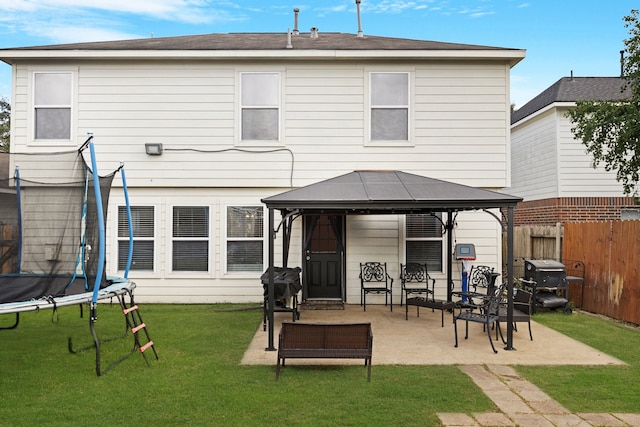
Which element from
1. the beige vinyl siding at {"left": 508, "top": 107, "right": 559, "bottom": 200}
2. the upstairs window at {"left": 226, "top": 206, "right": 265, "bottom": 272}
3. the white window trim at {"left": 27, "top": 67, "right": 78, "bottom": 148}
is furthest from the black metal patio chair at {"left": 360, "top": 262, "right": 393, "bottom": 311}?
the white window trim at {"left": 27, "top": 67, "right": 78, "bottom": 148}

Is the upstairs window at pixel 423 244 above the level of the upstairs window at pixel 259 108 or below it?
below

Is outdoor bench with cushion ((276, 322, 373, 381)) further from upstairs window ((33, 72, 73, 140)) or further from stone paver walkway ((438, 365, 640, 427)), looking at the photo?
upstairs window ((33, 72, 73, 140))

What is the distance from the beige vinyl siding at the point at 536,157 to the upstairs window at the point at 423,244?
4558mm

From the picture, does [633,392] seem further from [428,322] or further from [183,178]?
[183,178]

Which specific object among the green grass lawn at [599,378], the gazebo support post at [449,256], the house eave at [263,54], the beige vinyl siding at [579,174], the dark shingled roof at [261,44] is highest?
the dark shingled roof at [261,44]

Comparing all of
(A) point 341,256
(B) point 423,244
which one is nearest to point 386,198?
(A) point 341,256

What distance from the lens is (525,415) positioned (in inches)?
193

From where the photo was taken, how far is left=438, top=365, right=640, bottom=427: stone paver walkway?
4.71 m

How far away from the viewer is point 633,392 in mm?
5551

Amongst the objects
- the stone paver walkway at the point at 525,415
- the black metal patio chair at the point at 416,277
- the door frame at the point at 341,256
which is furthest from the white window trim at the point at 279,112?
the stone paver walkway at the point at 525,415

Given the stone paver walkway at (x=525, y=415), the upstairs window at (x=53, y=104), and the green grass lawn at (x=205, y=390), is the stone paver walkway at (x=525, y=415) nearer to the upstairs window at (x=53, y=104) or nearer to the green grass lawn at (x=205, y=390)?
the green grass lawn at (x=205, y=390)

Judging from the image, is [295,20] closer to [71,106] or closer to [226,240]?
[71,106]

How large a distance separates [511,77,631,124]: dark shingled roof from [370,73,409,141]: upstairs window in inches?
203

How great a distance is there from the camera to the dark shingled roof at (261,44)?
36.9ft
